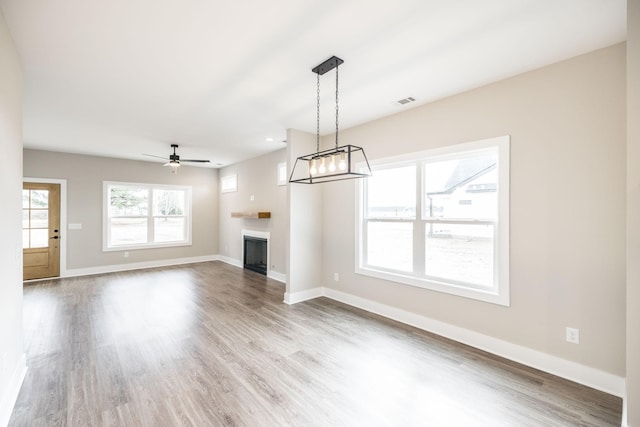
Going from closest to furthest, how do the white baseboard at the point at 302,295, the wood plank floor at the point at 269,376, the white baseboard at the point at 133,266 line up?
the wood plank floor at the point at 269,376 → the white baseboard at the point at 302,295 → the white baseboard at the point at 133,266

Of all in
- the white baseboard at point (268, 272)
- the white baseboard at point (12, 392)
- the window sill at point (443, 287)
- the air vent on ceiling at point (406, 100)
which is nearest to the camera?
the white baseboard at point (12, 392)

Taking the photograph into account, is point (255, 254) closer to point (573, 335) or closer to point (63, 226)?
point (63, 226)

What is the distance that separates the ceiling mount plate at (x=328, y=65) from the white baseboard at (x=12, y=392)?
11.7 feet

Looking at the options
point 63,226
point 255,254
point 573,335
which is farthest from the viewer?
point 255,254

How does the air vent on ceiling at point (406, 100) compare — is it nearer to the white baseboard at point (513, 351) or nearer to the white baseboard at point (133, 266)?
the white baseboard at point (513, 351)

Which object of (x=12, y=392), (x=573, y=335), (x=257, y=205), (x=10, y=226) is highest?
(x=257, y=205)

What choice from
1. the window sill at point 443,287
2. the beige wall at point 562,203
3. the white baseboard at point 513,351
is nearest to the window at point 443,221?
the window sill at point 443,287

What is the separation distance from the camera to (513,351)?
9.44ft

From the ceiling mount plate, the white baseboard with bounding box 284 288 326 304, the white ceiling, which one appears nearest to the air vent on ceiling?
the white ceiling

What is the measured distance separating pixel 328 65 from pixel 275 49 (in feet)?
1.70

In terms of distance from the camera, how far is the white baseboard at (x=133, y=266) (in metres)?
→ 6.64

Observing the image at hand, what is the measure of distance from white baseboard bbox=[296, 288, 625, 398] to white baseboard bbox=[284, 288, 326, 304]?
81 cm

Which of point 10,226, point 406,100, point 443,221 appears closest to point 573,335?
point 443,221

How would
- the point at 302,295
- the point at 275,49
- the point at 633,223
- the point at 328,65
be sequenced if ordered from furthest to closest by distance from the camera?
the point at 302,295 < the point at 328,65 < the point at 275,49 < the point at 633,223
